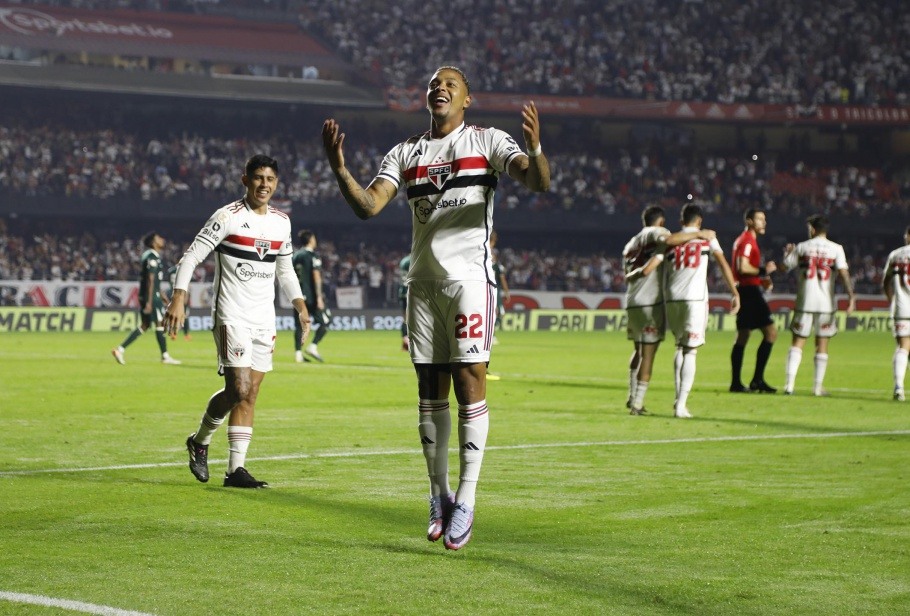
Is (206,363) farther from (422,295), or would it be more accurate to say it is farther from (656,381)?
(422,295)

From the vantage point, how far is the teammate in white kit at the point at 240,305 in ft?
29.5

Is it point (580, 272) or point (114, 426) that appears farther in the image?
point (580, 272)

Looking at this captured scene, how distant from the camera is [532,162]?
Answer: 20.9 ft

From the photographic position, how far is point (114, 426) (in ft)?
42.3

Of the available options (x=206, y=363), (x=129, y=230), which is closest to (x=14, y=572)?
(x=206, y=363)

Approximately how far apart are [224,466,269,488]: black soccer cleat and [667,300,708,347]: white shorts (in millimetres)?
7166

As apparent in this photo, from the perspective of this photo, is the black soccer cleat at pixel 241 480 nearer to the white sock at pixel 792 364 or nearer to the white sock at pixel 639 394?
the white sock at pixel 639 394

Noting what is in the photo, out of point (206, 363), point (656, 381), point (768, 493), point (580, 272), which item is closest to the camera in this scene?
point (768, 493)

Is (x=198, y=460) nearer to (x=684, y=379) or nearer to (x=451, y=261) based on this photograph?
(x=451, y=261)

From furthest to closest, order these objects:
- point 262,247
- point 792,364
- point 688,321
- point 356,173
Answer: point 356,173
point 792,364
point 688,321
point 262,247

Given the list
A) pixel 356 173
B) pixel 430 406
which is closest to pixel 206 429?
pixel 430 406

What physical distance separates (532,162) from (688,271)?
9108 mm

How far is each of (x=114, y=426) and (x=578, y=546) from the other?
744 centimetres

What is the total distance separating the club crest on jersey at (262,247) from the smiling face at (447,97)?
2547 millimetres
